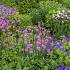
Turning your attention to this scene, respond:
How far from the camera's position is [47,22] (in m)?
7.72

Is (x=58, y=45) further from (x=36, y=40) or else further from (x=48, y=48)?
Result: (x=36, y=40)

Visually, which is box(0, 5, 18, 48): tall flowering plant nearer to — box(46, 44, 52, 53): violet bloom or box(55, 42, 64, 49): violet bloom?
box(46, 44, 52, 53): violet bloom

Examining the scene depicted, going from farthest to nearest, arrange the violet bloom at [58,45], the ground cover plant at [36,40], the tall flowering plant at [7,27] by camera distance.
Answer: the tall flowering plant at [7,27], the violet bloom at [58,45], the ground cover plant at [36,40]

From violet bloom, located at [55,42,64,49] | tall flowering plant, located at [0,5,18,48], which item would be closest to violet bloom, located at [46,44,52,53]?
violet bloom, located at [55,42,64,49]

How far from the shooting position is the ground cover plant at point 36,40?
5.52m

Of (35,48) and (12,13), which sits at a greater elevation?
(12,13)

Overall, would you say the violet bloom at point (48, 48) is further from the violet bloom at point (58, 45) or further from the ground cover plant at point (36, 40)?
the violet bloom at point (58, 45)

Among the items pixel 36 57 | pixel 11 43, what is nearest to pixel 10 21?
pixel 11 43

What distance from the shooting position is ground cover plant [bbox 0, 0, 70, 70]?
18.1 ft

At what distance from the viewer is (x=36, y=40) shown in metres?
6.38

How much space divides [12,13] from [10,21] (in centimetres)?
71

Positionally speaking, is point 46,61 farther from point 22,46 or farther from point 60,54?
point 22,46

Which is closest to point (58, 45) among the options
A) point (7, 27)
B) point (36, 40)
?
point (36, 40)

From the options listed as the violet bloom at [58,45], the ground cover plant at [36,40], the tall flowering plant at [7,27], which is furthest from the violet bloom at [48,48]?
the tall flowering plant at [7,27]
